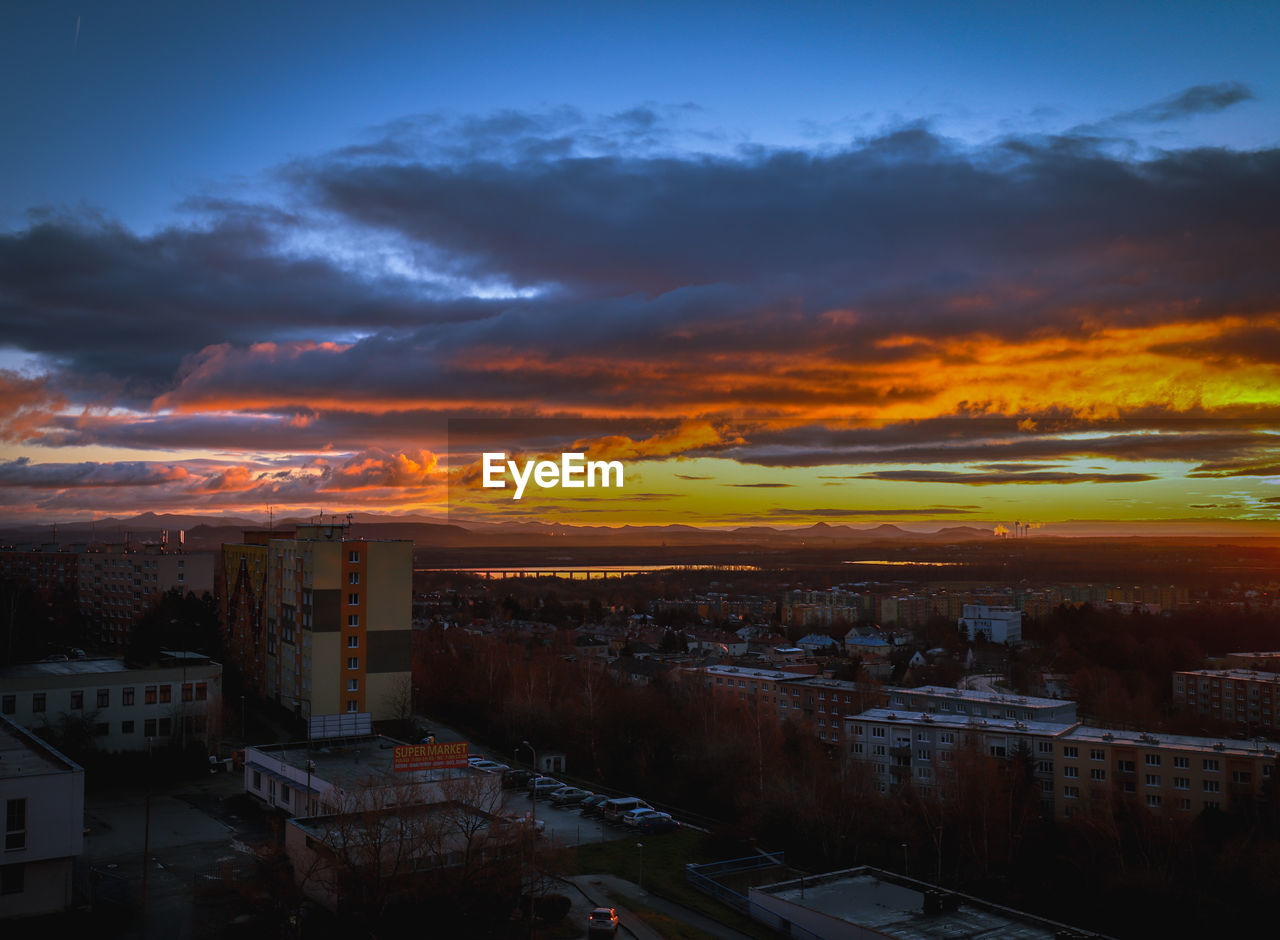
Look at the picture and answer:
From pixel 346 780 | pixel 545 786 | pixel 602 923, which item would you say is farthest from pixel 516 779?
pixel 602 923

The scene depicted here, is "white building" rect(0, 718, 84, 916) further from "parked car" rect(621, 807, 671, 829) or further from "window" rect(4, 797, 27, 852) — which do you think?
"parked car" rect(621, 807, 671, 829)

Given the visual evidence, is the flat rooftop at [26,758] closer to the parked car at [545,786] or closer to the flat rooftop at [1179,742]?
the parked car at [545,786]

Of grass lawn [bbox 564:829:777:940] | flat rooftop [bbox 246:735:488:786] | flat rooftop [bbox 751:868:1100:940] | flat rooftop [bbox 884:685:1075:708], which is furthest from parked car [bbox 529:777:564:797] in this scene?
flat rooftop [bbox 884:685:1075:708]

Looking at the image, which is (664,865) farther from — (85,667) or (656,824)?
(85,667)

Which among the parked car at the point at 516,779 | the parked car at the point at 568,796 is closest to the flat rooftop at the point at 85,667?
the parked car at the point at 516,779

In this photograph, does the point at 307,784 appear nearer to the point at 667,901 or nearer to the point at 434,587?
the point at 667,901
